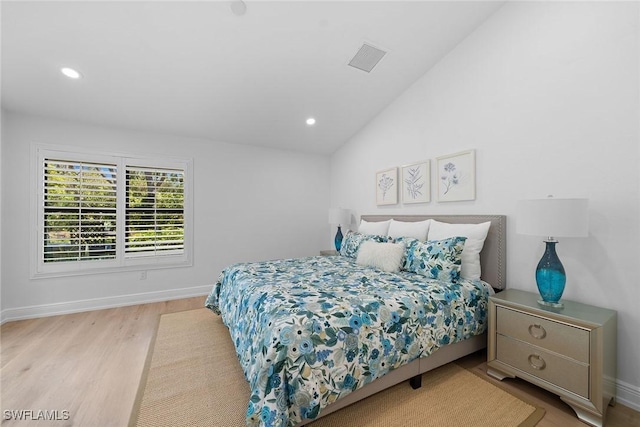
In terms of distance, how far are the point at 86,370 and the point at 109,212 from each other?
203 centimetres

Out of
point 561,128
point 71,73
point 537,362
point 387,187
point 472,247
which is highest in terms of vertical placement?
point 71,73

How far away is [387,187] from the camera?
3.65 metres

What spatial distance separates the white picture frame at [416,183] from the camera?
3.08m

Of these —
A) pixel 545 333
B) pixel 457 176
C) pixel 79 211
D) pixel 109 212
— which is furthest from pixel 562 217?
pixel 79 211

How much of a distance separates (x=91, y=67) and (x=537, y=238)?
4311 millimetres

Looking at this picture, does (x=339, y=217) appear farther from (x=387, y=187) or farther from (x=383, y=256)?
(x=383, y=256)

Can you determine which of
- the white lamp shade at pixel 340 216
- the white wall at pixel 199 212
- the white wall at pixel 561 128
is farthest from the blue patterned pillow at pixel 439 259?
the white wall at pixel 199 212

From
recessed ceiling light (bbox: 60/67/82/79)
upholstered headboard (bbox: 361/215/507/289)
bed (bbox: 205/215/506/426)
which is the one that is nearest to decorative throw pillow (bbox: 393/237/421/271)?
bed (bbox: 205/215/506/426)

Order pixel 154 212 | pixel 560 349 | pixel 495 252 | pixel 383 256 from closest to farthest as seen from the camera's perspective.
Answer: pixel 560 349 < pixel 495 252 < pixel 383 256 < pixel 154 212

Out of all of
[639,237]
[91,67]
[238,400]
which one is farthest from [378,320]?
[91,67]

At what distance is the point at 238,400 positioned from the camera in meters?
1.71

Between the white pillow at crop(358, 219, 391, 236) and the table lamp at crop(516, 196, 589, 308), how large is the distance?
1.61 metres

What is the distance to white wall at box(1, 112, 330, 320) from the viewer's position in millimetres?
2988

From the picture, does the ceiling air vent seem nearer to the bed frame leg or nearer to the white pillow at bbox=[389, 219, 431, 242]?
the white pillow at bbox=[389, 219, 431, 242]
